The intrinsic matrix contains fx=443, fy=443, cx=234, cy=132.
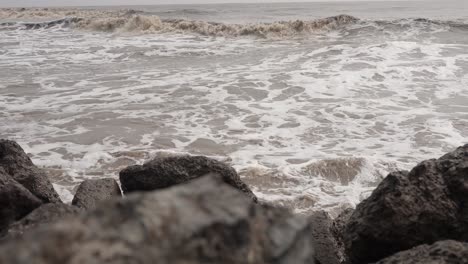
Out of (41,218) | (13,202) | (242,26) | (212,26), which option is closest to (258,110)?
(13,202)

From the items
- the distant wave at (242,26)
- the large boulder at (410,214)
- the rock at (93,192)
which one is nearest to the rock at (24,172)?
the rock at (93,192)

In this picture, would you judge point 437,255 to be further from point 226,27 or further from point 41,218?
point 226,27

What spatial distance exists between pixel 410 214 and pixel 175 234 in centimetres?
208

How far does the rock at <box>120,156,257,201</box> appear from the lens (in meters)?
3.46

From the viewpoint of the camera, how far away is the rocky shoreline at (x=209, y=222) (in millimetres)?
993

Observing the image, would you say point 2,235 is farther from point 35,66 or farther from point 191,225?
point 35,66

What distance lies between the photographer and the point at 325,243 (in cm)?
308

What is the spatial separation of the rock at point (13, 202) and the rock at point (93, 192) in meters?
0.57

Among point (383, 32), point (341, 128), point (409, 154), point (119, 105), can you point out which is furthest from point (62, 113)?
point (383, 32)

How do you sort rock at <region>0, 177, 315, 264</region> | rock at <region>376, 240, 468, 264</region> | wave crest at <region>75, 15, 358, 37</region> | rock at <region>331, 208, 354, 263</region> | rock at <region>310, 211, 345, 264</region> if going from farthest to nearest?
wave crest at <region>75, 15, 358, 37</region> → rock at <region>331, 208, 354, 263</region> → rock at <region>310, 211, 345, 264</region> → rock at <region>376, 240, 468, 264</region> → rock at <region>0, 177, 315, 264</region>

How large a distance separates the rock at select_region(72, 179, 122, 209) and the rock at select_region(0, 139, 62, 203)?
185 mm

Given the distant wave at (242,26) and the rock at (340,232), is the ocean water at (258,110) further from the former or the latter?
the distant wave at (242,26)

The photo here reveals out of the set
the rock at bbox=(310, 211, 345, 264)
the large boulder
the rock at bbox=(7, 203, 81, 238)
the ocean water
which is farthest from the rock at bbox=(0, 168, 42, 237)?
the large boulder

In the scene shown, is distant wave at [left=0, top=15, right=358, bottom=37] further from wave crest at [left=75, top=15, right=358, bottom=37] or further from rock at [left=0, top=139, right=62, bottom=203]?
rock at [left=0, top=139, right=62, bottom=203]
